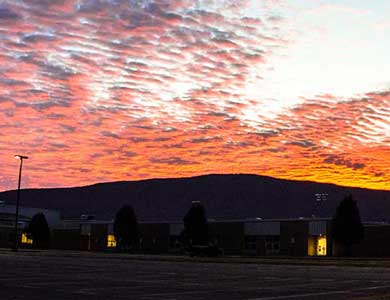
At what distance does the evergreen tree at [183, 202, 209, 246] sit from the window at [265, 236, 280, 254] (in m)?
9.12

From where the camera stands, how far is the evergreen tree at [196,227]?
3660 inches

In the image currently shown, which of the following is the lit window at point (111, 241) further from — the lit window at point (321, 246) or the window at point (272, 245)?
the lit window at point (321, 246)

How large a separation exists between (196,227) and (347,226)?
2193cm

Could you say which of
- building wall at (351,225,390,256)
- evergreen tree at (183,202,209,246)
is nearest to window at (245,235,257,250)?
evergreen tree at (183,202,209,246)

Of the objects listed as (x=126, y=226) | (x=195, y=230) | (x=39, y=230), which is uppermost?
(x=126, y=226)

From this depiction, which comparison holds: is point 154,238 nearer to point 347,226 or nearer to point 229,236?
point 229,236

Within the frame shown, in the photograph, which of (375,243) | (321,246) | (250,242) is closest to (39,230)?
(250,242)

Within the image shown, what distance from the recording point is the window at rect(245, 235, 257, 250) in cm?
9894

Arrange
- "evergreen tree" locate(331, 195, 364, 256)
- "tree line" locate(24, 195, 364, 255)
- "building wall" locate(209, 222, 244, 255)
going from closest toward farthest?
1. "evergreen tree" locate(331, 195, 364, 256)
2. "tree line" locate(24, 195, 364, 255)
3. "building wall" locate(209, 222, 244, 255)

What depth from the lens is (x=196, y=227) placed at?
93688 millimetres

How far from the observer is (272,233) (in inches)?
3819

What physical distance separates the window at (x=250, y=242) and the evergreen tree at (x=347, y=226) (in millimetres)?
18612

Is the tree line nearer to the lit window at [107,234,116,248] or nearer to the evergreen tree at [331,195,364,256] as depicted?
the evergreen tree at [331,195,364,256]

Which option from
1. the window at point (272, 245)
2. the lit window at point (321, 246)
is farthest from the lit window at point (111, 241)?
the lit window at point (321, 246)
